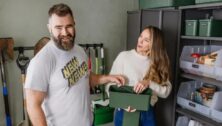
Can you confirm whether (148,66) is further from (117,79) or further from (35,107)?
(35,107)

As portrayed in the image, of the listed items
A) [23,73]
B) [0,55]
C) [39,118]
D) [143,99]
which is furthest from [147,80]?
[0,55]

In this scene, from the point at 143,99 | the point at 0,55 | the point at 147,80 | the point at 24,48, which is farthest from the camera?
the point at 24,48

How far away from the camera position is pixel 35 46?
271 cm

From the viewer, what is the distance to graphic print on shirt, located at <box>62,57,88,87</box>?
153cm

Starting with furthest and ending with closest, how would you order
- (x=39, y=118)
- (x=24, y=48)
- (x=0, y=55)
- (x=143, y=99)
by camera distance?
(x=24, y=48), (x=0, y=55), (x=143, y=99), (x=39, y=118)

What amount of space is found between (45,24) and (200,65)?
5.66 ft

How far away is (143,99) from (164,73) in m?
0.38

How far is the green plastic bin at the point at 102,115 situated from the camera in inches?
109

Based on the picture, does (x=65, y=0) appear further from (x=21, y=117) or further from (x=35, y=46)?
(x=21, y=117)

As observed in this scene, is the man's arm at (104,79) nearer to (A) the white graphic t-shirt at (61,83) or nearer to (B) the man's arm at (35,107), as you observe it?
(A) the white graphic t-shirt at (61,83)

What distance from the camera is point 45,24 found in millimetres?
2816

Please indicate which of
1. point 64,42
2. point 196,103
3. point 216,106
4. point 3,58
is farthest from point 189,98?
point 3,58

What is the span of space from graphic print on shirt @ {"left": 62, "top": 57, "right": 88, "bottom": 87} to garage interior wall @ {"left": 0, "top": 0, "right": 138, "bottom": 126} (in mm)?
1290

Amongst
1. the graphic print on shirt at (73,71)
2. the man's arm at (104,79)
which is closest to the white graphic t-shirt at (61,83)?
the graphic print on shirt at (73,71)
